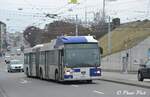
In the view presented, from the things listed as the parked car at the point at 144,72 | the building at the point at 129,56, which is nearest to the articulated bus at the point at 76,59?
the parked car at the point at 144,72

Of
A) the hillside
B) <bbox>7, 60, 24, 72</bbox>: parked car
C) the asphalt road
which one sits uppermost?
the hillside

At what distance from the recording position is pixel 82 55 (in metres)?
31.3

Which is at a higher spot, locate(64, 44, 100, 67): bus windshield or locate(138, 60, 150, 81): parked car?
locate(64, 44, 100, 67): bus windshield

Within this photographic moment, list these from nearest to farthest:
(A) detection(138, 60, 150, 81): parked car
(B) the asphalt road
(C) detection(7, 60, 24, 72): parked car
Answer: (B) the asphalt road, (A) detection(138, 60, 150, 81): parked car, (C) detection(7, 60, 24, 72): parked car

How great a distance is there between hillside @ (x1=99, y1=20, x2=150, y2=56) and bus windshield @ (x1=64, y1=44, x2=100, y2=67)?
4760cm

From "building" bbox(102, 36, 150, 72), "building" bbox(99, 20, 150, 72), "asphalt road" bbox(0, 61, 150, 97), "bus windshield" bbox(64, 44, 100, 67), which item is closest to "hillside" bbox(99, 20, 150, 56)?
"building" bbox(99, 20, 150, 72)

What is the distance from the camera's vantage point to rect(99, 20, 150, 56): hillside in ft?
277

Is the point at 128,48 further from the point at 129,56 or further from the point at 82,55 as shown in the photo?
the point at 82,55

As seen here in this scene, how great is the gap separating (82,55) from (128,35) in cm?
6398

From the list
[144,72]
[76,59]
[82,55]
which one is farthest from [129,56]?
[76,59]

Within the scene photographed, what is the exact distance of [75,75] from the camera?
30.7 m

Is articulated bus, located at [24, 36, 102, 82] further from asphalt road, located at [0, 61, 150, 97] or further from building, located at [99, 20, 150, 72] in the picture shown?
building, located at [99, 20, 150, 72]

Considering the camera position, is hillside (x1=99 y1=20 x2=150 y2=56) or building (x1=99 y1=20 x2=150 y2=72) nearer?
building (x1=99 y1=20 x2=150 y2=72)

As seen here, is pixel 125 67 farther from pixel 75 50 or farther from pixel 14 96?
pixel 14 96
